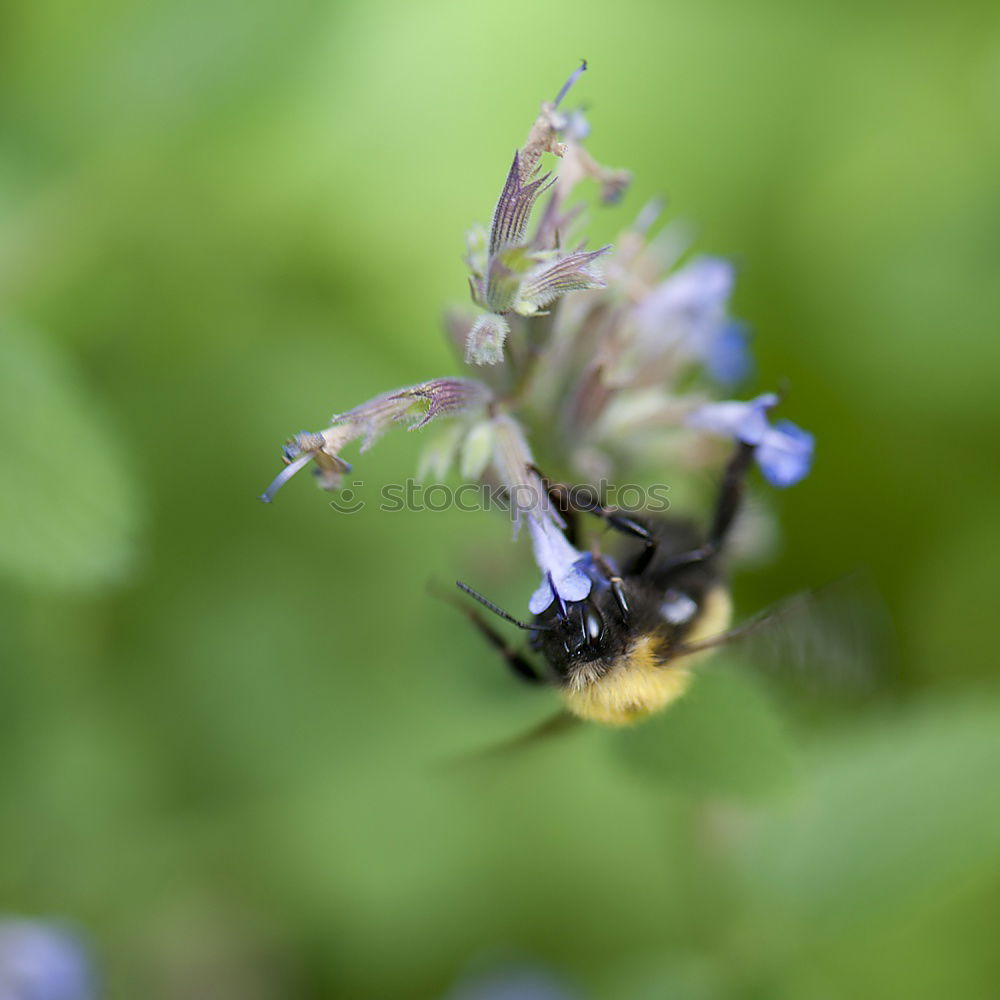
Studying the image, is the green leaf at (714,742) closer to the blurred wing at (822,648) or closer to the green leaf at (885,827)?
the blurred wing at (822,648)

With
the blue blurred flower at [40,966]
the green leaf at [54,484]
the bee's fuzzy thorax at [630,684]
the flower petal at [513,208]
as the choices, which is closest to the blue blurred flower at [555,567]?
the bee's fuzzy thorax at [630,684]

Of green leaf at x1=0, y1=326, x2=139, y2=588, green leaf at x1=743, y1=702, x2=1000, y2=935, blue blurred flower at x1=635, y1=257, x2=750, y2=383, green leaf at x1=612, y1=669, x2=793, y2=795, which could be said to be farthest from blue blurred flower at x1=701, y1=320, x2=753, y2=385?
green leaf at x1=0, y1=326, x2=139, y2=588

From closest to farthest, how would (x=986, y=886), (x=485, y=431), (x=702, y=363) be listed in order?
(x=485, y=431), (x=702, y=363), (x=986, y=886)

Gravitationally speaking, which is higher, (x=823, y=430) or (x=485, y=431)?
(x=823, y=430)

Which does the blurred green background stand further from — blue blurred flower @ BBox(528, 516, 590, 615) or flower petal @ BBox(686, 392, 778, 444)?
blue blurred flower @ BBox(528, 516, 590, 615)

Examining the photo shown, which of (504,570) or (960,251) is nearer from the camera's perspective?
(504,570)

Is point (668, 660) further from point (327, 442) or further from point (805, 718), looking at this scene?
point (805, 718)

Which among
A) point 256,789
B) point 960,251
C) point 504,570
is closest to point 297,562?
point 256,789

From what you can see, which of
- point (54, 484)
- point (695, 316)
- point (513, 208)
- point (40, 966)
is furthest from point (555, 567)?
point (40, 966)
